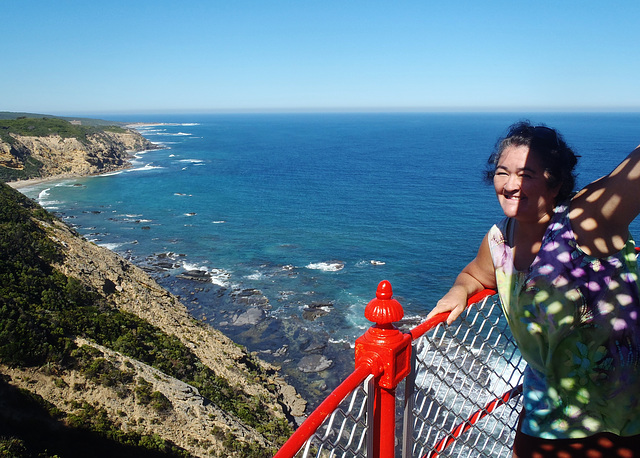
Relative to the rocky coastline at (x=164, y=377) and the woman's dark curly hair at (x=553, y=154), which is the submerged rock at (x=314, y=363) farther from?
the woman's dark curly hair at (x=553, y=154)

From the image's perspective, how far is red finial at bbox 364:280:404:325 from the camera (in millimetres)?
2031

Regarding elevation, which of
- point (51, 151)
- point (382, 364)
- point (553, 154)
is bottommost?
point (51, 151)

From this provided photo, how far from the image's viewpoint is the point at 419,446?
9.85 ft

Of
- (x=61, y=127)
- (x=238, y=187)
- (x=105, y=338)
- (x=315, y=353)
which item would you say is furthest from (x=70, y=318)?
(x=61, y=127)

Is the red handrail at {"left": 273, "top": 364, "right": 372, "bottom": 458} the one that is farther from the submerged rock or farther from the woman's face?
the submerged rock

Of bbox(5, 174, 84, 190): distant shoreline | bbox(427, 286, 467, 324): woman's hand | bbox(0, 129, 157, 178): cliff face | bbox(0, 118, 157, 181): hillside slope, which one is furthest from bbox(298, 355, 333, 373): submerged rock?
bbox(0, 129, 157, 178): cliff face

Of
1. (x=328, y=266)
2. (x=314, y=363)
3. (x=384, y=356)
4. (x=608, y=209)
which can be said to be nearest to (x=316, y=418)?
(x=384, y=356)

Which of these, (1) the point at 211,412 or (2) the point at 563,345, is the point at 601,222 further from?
(1) the point at 211,412

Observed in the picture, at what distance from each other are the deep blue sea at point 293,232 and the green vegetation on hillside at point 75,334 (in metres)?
5.70

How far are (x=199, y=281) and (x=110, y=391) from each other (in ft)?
61.9

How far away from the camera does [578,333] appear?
6.94 ft

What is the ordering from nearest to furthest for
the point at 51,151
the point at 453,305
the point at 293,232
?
the point at 453,305 < the point at 293,232 < the point at 51,151

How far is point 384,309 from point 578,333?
3.00 ft

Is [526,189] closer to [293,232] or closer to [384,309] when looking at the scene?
[384,309]
